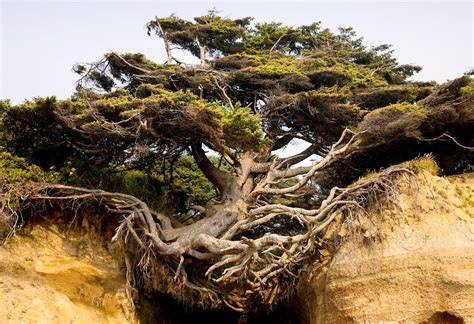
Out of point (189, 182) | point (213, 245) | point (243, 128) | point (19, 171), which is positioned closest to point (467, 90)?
point (243, 128)

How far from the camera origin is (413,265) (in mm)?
11531

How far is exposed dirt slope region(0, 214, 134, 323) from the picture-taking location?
11.3 meters

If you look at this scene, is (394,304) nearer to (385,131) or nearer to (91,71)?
(385,131)

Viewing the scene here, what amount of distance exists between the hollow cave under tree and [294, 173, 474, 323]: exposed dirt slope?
959 mm

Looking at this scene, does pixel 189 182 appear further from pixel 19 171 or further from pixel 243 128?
pixel 243 128

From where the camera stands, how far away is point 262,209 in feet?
42.9

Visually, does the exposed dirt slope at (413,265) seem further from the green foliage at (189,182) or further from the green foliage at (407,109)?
the green foliage at (189,182)

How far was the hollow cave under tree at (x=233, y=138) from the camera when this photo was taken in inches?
506

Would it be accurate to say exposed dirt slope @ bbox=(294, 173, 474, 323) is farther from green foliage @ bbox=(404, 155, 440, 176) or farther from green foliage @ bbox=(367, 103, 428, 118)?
green foliage @ bbox=(367, 103, 428, 118)

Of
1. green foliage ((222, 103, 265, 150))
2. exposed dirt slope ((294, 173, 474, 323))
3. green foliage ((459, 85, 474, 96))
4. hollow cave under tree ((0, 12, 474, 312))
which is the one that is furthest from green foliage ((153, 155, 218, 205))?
green foliage ((459, 85, 474, 96))

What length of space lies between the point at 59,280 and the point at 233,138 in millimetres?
5787

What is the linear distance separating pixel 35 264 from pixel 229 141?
5.94 meters

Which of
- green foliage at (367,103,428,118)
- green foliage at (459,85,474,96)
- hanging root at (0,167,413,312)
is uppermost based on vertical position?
green foliage at (459,85,474,96)

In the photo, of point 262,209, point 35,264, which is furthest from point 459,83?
point 35,264
